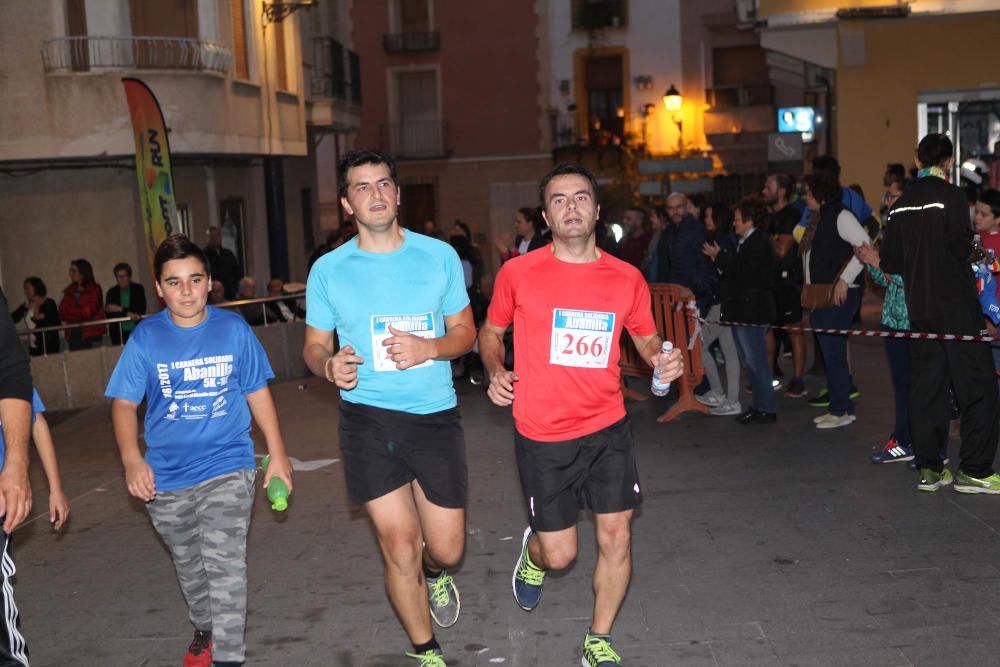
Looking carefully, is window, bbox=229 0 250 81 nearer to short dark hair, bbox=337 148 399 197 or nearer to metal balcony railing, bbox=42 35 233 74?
metal balcony railing, bbox=42 35 233 74

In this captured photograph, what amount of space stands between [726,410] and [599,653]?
6.54m

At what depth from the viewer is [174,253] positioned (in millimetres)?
5332

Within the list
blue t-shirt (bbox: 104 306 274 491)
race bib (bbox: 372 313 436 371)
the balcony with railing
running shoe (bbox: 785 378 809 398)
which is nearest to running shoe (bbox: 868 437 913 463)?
running shoe (bbox: 785 378 809 398)

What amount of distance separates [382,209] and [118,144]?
14808mm

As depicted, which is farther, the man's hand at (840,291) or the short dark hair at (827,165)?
the short dark hair at (827,165)

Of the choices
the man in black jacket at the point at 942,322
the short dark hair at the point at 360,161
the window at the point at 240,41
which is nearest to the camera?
the short dark hair at the point at 360,161

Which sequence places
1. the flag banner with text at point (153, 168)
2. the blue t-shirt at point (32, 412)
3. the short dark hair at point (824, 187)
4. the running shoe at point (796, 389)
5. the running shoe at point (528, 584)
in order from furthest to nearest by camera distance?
the flag banner with text at point (153, 168)
the running shoe at point (796, 389)
the short dark hair at point (824, 187)
the running shoe at point (528, 584)
the blue t-shirt at point (32, 412)

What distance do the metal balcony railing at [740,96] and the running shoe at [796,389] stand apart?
91.3 feet

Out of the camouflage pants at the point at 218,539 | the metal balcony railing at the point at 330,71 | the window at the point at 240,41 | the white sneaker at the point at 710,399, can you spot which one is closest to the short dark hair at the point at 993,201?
the white sneaker at the point at 710,399

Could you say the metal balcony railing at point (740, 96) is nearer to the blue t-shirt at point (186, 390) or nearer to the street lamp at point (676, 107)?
the street lamp at point (676, 107)

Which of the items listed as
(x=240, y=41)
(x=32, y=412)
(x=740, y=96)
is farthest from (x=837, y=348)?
(x=740, y=96)

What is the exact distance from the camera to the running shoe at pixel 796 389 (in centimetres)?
1229

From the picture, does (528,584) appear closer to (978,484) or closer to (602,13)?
(978,484)

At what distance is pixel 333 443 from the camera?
11.5 metres
